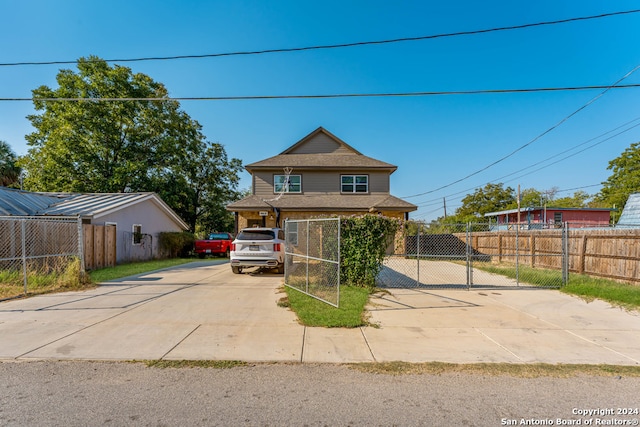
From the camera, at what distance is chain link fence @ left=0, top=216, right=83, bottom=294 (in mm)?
9422

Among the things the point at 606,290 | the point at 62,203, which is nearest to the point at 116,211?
the point at 62,203

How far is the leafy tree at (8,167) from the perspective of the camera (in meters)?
24.4

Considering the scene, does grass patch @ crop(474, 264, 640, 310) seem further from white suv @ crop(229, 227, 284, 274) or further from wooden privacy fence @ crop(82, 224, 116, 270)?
wooden privacy fence @ crop(82, 224, 116, 270)

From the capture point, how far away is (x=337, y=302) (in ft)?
21.6

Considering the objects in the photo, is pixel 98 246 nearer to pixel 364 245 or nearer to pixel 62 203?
pixel 62 203

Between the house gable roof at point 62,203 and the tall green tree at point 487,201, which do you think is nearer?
the house gable roof at point 62,203

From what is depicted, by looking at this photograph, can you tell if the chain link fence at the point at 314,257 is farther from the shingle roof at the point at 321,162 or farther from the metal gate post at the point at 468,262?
the shingle roof at the point at 321,162

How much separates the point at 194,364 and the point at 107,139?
2605cm

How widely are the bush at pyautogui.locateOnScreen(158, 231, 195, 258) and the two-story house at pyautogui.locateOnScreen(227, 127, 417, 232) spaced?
4430 millimetres

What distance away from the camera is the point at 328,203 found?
19.5 metres

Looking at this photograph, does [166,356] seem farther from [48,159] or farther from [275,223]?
[48,159]

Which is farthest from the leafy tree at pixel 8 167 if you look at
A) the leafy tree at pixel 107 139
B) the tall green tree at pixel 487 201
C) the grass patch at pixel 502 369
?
the tall green tree at pixel 487 201

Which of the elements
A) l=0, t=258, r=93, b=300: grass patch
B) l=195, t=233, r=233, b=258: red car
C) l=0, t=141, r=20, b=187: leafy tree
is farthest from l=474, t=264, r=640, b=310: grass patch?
l=0, t=141, r=20, b=187: leafy tree

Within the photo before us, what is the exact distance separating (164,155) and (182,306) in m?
22.5
